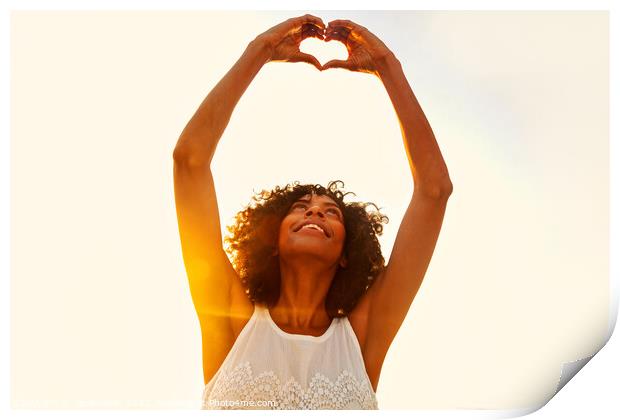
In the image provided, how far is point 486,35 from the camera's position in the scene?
49.6 inches

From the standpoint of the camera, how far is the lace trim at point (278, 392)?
3.50ft

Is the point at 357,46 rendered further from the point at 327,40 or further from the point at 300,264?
the point at 300,264

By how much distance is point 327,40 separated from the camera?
121 cm

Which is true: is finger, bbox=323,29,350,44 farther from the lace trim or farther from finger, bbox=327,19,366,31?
the lace trim

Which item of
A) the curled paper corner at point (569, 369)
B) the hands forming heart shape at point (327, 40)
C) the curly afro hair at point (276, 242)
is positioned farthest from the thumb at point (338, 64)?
the curled paper corner at point (569, 369)

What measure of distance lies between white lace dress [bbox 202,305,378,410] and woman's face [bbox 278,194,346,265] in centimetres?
14

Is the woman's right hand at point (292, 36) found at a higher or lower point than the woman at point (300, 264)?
higher

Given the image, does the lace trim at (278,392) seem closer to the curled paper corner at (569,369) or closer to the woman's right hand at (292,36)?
the curled paper corner at (569,369)

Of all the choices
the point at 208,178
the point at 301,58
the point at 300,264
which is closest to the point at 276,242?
the point at 300,264

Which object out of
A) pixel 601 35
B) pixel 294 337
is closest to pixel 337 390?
pixel 294 337

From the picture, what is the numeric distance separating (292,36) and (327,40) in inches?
2.6

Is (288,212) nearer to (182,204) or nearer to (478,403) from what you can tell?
(182,204)

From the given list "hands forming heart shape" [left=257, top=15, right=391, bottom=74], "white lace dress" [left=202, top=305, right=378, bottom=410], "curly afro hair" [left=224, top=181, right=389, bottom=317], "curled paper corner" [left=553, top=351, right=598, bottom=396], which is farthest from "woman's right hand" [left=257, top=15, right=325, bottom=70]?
"curled paper corner" [left=553, top=351, right=598, bottom=396]

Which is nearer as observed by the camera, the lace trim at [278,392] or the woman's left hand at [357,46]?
the lace trim at [278,392]
